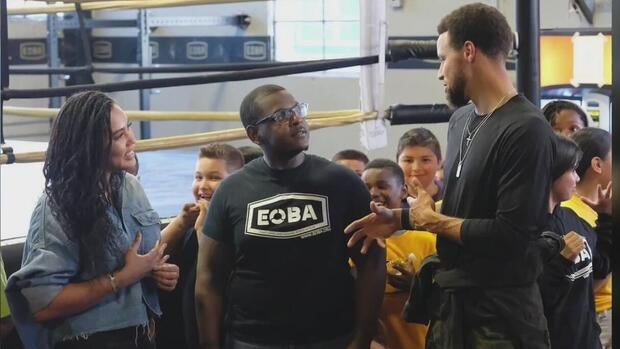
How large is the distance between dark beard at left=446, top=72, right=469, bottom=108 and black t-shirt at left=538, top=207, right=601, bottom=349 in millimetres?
487

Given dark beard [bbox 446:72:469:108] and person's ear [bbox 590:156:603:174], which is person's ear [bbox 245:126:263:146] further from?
→ person's ear [bbox 590:156:603:174]

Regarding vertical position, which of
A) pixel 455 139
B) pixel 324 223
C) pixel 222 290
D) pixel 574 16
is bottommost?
pixel 222 290

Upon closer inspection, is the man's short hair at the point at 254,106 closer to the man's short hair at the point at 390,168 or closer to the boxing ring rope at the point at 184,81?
the man's short hair at the point at 390,168

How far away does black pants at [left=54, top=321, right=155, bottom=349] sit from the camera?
77.7 inches

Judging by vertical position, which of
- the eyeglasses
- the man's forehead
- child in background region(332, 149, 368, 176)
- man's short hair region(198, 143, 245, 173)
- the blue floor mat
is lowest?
the blue floor mat

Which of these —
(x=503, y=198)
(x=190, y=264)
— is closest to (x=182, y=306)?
(x=190, y=264)

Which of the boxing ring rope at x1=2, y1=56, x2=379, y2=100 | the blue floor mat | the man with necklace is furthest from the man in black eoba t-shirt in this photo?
the blue floor mat

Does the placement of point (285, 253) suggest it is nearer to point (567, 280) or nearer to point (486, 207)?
point (486, 207)

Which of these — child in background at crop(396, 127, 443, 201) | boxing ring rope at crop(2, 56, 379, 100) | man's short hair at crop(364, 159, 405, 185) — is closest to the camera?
man's short hair at crop(364, 159, 405, 185)

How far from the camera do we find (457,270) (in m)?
1.95

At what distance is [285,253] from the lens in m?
2.09

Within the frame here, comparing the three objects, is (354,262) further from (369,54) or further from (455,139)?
(369,54)

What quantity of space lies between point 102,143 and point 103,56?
8709 mm

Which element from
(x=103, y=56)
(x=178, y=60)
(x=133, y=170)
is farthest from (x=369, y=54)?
(x=103, y=56)
